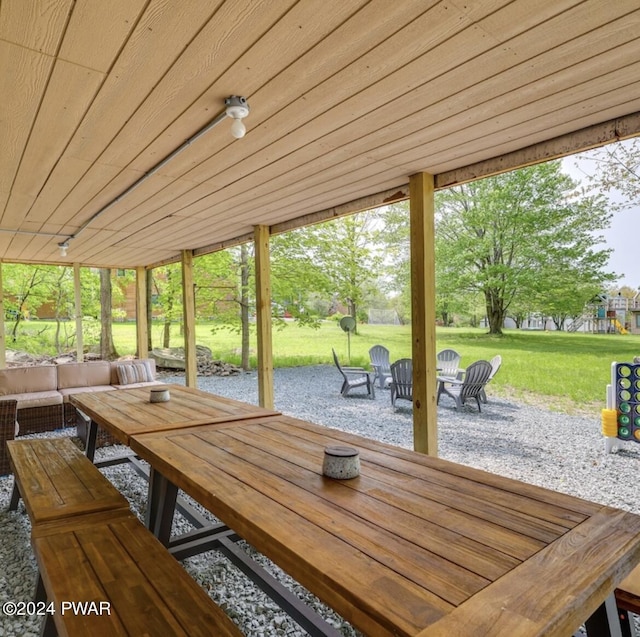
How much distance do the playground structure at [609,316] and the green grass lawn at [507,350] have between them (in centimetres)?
12

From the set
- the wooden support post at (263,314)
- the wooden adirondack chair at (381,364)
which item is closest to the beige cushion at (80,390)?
the wooden support post at (263,314)

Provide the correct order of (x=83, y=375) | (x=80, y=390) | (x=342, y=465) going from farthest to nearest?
(x=83, y=375) < (x=80, y=390) < (x=342, y=465)

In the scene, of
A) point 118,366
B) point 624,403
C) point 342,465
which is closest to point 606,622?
point 342,465

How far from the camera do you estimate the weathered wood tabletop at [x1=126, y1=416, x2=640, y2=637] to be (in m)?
0.79

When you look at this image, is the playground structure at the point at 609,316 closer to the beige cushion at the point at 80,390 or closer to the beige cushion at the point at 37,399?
the beige cushion at the point at 80,390

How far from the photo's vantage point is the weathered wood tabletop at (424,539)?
31.0 inches

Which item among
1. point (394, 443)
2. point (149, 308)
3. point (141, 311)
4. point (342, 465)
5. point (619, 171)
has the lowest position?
point (394, 443)

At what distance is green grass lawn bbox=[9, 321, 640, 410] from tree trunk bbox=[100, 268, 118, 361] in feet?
1.29

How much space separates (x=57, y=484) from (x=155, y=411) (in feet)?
2.20

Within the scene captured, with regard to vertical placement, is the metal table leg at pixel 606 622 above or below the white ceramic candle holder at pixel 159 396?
below

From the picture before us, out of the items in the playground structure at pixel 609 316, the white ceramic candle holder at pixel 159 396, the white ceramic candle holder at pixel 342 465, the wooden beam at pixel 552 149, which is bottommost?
the white ceramic candle holder at pixel 159 396

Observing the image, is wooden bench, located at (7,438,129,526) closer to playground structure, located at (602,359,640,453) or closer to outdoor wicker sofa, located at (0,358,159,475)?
outdoor wicker sofa, located at (0,358,159,475)

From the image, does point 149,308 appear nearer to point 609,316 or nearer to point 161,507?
point 161,507

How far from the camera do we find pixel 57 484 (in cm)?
215
